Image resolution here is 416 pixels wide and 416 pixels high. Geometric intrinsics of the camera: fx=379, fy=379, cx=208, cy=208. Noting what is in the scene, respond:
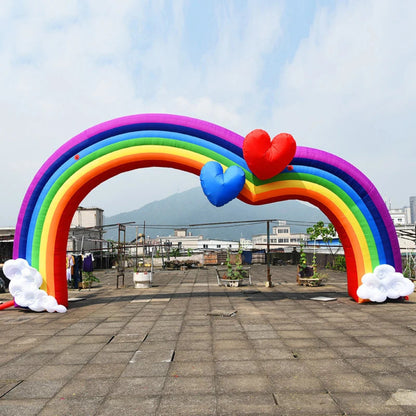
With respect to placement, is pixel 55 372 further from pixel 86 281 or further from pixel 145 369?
pixel 86 281

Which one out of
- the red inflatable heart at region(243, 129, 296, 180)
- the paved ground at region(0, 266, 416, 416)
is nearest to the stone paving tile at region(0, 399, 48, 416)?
the paved ground at region(0, 266, 416, 416)

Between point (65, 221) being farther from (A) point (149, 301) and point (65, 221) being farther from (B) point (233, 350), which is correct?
(B) point (233, 350)

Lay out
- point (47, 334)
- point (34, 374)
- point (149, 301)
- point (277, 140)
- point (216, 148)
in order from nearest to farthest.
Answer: point (34, 374)
point (47, 334)
point (277, 140)
point (216, 148)
point (149, 301)

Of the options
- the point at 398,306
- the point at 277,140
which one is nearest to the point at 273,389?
the point at 277,140

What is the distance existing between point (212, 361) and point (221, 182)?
4.85 metres

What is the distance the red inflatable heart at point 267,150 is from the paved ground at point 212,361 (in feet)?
12.6

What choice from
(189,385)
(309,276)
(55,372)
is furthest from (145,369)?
(309,276)

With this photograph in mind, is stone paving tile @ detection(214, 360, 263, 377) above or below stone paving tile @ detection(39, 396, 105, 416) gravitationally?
below

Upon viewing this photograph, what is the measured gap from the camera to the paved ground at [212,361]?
13.9 ft

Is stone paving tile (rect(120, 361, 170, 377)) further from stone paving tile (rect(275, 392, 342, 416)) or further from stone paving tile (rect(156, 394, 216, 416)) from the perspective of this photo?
stone paving tile (rect(275, 392, 342, 416))

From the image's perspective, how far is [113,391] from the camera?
15.2 ft

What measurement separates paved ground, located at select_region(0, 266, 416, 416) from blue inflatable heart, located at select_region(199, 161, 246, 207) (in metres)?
3.01

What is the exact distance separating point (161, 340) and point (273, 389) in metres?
3.06

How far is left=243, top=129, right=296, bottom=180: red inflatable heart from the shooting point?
31.2 ft
